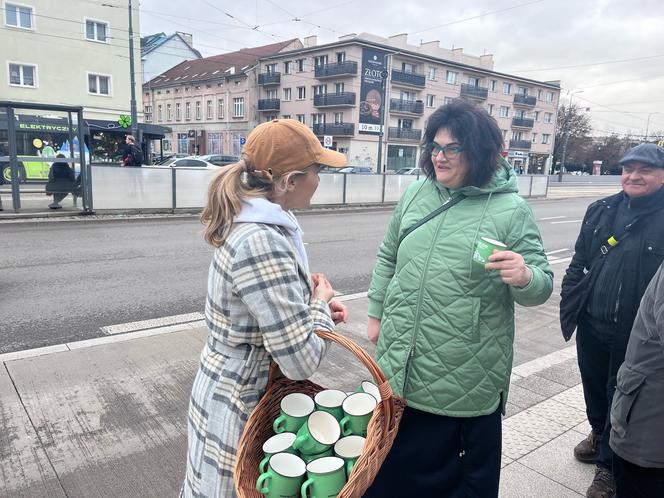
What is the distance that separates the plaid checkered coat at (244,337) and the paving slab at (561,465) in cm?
204

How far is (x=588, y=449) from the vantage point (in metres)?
3.00

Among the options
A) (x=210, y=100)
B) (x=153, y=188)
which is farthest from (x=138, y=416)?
(x=210, y=100)

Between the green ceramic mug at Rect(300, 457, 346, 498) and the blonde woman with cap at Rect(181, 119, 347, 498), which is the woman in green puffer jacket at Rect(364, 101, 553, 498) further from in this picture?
the green ceramic mug at Rect(300, 457, 346, 498)

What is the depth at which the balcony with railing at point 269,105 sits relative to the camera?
50.5 m

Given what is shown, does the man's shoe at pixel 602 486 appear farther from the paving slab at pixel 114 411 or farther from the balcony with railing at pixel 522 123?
the balcony with railing at pixel 522 123

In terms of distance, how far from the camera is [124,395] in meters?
3.62

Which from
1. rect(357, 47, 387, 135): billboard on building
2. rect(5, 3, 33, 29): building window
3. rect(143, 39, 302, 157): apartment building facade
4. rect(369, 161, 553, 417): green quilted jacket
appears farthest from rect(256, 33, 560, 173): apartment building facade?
rect(369, 161, 553, 417): green quilted jacket

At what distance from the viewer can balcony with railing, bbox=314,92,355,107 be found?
44.9m

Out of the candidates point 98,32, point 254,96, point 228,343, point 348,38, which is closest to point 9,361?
point 228,343

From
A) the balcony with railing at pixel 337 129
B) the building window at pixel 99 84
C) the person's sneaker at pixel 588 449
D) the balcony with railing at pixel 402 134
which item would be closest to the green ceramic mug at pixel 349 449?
the person's sneaker at pixel 588 449

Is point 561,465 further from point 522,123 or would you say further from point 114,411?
point 522,123

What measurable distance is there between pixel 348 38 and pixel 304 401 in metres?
47.4

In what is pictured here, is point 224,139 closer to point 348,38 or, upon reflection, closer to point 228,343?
point 348,38

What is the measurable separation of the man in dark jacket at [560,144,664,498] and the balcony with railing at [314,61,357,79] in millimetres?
43958
